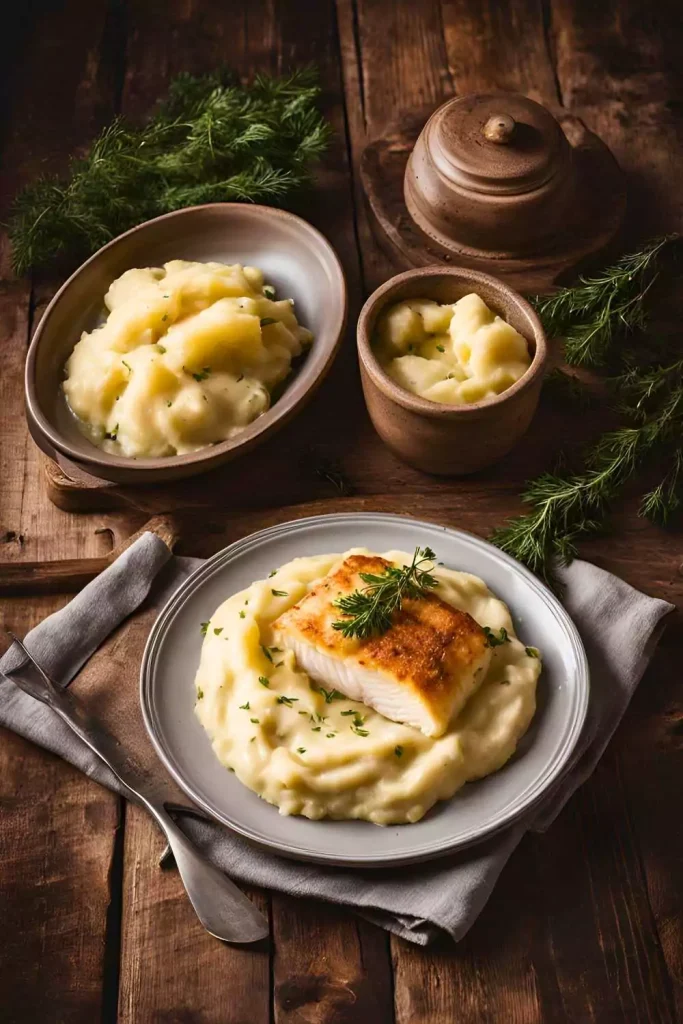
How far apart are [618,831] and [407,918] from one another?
0.83 meters

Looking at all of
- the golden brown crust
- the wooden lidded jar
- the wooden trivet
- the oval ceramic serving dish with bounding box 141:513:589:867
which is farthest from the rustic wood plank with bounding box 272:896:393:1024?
the wooden lidded jar

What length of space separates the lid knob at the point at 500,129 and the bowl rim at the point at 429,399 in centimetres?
82

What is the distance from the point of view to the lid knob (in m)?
4.69

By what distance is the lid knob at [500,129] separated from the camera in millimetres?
4691

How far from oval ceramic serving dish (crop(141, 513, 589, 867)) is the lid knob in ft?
6.19

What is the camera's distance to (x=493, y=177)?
15.4 ft

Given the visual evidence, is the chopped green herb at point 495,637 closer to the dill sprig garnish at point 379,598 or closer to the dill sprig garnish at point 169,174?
the dill sprig garnish at point 379,598

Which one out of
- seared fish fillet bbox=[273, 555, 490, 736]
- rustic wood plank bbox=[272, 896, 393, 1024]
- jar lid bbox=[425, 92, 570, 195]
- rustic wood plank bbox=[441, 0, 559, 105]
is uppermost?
jar lid bbox=[425, 92, 570, 195]

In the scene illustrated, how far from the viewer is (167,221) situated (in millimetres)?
4914

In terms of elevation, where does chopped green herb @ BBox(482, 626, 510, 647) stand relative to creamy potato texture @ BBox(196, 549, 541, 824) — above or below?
above

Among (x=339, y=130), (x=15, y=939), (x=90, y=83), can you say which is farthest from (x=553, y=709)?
(x=90, y=83)

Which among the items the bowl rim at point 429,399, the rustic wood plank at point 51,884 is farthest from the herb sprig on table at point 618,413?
the rustic wood plank at point 51,884

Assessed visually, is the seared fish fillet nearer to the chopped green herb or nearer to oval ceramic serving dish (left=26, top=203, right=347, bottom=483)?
the chopped green herb

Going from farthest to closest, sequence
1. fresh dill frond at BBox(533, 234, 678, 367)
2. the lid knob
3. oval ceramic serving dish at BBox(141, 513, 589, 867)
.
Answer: the lid knob
fresh dill frond at BBox(533, 234, 678, 367)
oval ceramic serving dish at BBox(141, 513, 589, 867)
